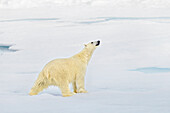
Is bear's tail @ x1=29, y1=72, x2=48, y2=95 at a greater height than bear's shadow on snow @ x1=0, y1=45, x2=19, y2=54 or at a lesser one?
lesser

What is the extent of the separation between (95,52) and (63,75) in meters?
3.65

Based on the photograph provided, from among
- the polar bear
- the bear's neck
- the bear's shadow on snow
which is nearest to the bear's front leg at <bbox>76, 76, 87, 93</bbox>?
the polar bear

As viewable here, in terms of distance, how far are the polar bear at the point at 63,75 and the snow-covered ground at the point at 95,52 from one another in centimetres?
14

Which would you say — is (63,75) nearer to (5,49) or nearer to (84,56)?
(84,56)

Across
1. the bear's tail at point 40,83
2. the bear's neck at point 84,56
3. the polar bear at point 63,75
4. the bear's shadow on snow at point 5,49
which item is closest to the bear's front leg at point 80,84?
the polar bear at point 63,75

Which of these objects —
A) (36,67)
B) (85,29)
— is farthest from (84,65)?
(85,29)

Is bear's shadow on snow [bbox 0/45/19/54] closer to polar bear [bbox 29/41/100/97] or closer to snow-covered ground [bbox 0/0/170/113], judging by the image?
snow-covered ground [bbox 0/0/170/113]

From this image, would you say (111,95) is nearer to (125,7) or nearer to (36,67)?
(36,67)

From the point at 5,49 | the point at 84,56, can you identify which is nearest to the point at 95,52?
the point at 5,49

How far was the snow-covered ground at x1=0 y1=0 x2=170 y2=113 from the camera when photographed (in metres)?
3.21

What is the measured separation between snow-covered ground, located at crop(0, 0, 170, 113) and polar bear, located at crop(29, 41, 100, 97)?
0.14 meters

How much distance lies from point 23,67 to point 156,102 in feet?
11.1

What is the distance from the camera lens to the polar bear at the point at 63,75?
3.49m

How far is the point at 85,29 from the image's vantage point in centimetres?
886
